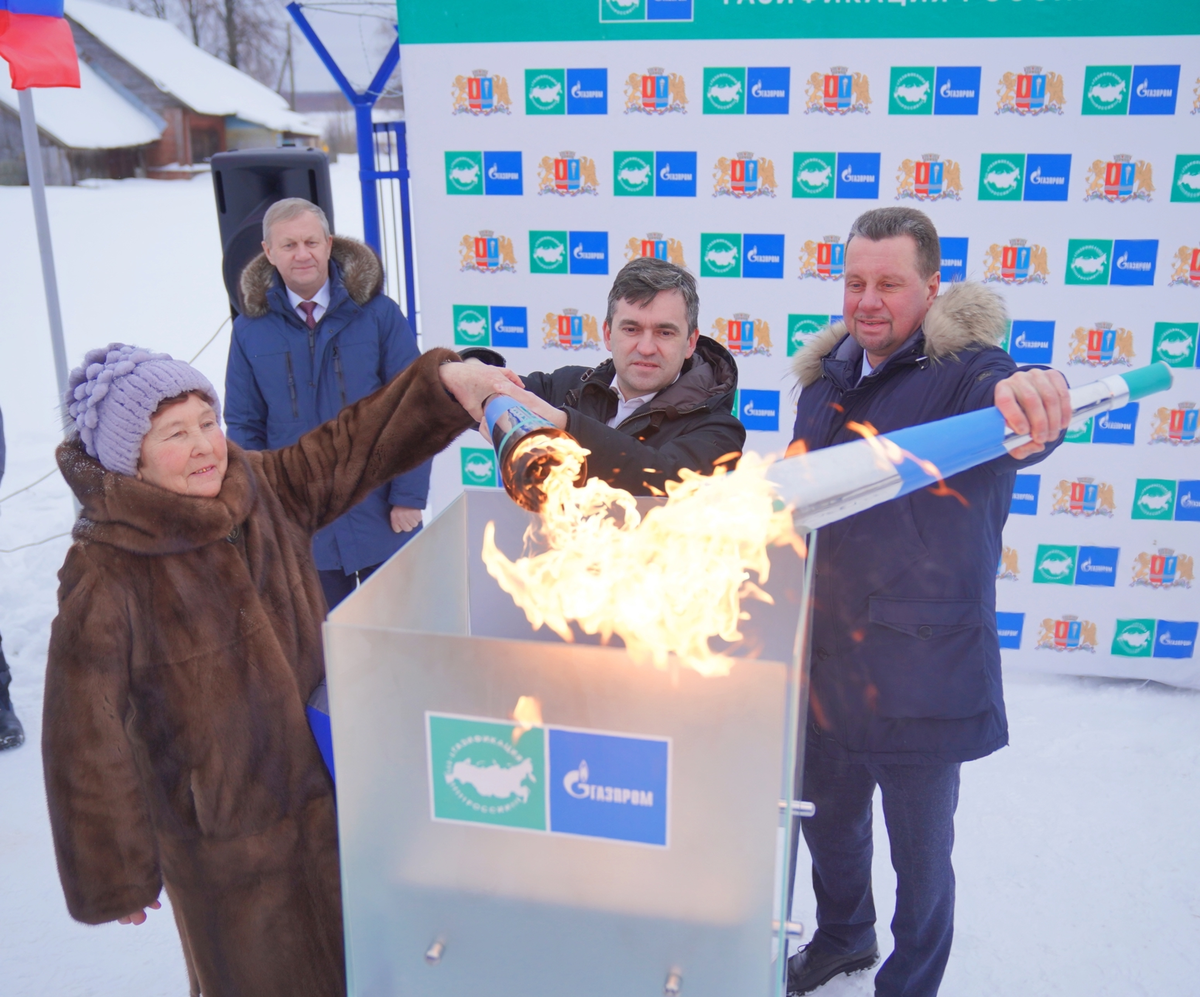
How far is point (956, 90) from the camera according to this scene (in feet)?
11.8

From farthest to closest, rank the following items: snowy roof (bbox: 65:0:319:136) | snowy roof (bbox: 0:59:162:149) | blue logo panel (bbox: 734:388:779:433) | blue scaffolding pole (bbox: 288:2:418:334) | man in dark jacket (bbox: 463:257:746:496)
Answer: snowy roof (bbox: 65:0:319:136) → snowy roof (bbox: 0:59:162:149) → blue scaffolding pole (bbox: 288:2:418:334) → blue logo panel (bbox: 734:388:779:433) → man in dark jacket (bbox: 463:257:746:496)

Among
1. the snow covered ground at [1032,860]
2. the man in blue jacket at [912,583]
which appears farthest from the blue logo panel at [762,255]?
the snow covered ground at [1032,860]

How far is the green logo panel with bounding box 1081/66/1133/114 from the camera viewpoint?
3514mm

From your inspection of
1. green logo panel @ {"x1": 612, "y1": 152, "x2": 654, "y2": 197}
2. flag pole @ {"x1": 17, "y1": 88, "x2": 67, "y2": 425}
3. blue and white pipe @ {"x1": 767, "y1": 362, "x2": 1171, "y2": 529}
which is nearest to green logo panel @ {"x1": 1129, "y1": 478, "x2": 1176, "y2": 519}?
green logo panel @ {"x1": 612, "y1": 152, "x2": 654, "y2": 197}

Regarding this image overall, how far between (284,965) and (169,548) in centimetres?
89

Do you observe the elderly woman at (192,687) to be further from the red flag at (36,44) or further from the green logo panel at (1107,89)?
the green logo panel at (1107,89)

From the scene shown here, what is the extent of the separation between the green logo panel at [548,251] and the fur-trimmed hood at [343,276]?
2.44 feet

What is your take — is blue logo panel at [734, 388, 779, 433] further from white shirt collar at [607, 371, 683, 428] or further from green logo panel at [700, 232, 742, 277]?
white shirt collar at [607, 371, 683, 428]

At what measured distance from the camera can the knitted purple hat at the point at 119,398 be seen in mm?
1682

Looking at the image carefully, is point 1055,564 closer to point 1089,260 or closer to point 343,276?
point 1089,260

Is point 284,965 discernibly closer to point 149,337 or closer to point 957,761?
point 957,761

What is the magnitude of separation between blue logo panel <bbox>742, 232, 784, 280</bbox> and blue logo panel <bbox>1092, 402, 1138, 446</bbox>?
58.8 inches

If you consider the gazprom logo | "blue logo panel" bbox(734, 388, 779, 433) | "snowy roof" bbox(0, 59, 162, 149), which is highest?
"snowy roof" bbox(0, 59, 162, 149)

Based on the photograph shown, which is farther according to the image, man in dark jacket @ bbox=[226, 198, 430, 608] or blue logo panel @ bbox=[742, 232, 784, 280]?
blue logo panel @ bbox=[742, 232, 784, 280]
